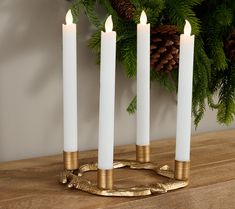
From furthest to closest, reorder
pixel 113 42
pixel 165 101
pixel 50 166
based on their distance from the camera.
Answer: pixel 165 101 < pixel 50 166 < pixel 113 42

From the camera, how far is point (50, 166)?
855 millimetres

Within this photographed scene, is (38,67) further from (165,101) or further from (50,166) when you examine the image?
(165,101)

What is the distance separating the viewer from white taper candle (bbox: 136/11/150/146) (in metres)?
0.78

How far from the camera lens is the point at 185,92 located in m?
0.73

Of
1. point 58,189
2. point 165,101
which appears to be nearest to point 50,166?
point 58,189

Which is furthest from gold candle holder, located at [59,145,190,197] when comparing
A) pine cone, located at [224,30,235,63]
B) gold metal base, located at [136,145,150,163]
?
pine cone, located at [224,30,235,63]

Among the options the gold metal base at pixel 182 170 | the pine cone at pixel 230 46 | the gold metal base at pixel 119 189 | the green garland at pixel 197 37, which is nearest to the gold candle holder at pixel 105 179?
the gold metal base at pixel 119 189

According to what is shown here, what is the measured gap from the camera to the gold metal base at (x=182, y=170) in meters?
0.76

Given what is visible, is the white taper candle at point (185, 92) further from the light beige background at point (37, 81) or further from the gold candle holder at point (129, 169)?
the light beige background at point (37, 81)

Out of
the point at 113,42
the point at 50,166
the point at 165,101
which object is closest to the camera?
the point at 113,42

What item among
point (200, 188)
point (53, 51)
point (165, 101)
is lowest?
point (200, 188)

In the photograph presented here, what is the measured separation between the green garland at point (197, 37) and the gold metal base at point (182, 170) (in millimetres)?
225

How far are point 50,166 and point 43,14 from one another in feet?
0.92

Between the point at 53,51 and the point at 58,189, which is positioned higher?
the point at 53,51
